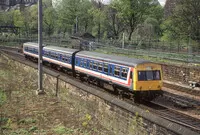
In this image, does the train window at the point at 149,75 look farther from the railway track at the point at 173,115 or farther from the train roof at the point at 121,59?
the railway track at the point at 173,115

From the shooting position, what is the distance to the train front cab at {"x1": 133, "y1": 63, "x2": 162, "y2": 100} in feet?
49.3

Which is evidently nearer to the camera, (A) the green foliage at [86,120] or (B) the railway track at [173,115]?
(B) the railway track at [173,115]

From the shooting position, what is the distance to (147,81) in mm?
15344

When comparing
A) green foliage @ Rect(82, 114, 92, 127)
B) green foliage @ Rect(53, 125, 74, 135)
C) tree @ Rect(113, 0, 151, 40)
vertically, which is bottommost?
green foliage @ Rect(53, 125, 74, 135)

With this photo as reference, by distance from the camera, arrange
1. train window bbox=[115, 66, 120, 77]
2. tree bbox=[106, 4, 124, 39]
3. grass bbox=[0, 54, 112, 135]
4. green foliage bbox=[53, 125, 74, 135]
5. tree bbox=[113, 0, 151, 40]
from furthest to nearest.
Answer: tree bbox=[106, 4, 124, 39] → tree bbox=[113, 0, 151, 40] → train window bbox=[115, 66, 120, 77] → grass bbox=[0, 54, 112, 135] → green foliage bbox=[53, 125, 74, 135]

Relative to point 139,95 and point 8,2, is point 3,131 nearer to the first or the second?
point 139,95

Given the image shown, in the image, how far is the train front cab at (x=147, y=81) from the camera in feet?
49.3

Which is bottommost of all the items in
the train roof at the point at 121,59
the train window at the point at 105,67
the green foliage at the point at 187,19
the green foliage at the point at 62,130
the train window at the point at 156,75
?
the green foliage at the point at 62,130

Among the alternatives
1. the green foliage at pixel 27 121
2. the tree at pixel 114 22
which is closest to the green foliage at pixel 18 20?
the tree at pixel 114 22

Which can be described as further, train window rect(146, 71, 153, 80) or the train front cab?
train window rect(146, 71, 153, 80)

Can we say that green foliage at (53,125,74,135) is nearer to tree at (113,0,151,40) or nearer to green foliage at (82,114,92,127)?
green foliage at (82,114,92,127)

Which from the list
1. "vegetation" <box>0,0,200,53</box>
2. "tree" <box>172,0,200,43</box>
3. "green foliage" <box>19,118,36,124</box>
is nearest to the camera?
"green foliage" <box>19,118,36,124</box>

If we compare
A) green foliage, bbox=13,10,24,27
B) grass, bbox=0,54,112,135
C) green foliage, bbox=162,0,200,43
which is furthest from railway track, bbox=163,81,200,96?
green foliage, bbox=13,10,24,27

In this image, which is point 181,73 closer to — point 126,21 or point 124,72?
point 124,72
